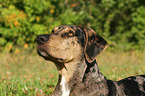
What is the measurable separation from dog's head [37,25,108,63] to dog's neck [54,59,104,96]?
0.15 meters

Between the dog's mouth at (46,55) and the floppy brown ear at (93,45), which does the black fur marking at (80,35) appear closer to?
the floppy brown ear at (93,45)

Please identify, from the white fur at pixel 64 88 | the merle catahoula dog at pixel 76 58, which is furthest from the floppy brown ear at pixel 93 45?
the white fur at pixel 64 88

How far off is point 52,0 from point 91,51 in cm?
972

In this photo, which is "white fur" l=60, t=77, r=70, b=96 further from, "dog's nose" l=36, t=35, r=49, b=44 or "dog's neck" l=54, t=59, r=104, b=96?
"dog's nose" l=36, t=35, r=49, b=44

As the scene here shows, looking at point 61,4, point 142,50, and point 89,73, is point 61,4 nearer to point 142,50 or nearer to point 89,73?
point 142,50

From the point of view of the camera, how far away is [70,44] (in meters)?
3.44

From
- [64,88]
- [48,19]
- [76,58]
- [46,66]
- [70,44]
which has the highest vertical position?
[48,19]

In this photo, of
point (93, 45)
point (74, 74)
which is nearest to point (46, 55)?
point (74, 74)

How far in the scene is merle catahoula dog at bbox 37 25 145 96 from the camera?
331cm

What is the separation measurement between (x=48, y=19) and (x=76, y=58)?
9.97 m

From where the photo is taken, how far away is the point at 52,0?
1247 centimetres

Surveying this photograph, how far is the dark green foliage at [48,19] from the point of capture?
1145 cm

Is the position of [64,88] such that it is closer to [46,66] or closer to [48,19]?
[46,66]

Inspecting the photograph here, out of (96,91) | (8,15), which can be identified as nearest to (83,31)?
(96,91)
